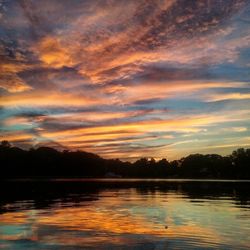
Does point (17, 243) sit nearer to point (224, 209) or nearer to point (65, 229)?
point (65, 229)

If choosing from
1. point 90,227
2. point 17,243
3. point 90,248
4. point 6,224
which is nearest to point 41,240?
point 17,243

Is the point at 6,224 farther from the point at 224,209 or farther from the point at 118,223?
the point at 224,209

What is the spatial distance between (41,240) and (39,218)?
11.9 meters

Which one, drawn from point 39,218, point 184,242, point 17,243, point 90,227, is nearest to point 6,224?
point 39,218

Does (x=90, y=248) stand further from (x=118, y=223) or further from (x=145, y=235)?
(x=118, y=223)

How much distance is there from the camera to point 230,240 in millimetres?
26500

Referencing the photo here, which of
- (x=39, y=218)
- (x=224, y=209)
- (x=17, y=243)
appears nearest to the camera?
(x=17, y=243)

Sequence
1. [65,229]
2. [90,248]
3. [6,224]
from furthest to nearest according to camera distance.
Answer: [6,224]
[65,229]
[90,248]

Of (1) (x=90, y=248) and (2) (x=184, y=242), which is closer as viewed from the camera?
(1) (x=90, y=248)

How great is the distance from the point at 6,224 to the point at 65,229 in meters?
5.78

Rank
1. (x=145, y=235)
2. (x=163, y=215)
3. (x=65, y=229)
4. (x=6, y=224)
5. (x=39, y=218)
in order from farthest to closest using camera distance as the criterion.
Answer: (x=163, y=215)
(x=39, y=218)
(x=6, y=224)
(x=65, y=229)
(x=145, y=235)

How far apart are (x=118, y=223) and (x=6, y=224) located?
8.67m

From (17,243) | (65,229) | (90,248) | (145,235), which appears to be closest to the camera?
(90,248)

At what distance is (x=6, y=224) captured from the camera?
33562 millimetres
